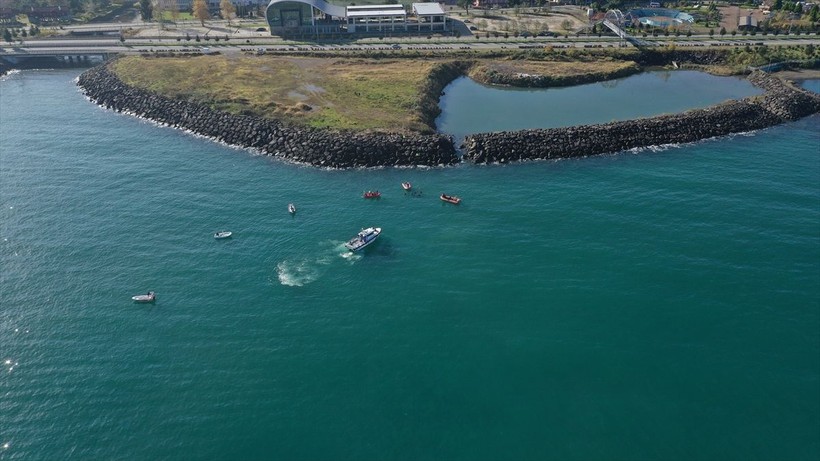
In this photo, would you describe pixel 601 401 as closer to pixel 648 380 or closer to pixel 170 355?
pixel 648 380

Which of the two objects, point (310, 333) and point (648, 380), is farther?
point (310, 333)

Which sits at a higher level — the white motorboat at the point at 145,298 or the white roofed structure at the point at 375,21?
the white roofed structure at the point at 375,21

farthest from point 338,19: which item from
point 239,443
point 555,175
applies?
point 239,443

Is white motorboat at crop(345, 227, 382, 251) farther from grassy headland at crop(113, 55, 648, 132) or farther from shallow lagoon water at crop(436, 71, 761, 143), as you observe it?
shallow lagoon water at crop(436, 71, 761, 143)

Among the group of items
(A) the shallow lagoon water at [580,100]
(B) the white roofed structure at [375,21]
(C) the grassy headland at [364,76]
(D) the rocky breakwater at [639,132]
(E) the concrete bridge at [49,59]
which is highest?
(B) the white roofed structure at [375,21]

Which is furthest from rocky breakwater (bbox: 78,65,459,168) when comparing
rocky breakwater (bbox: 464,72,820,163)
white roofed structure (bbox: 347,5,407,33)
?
white roofed structure (bbox: 347,5,407,33)

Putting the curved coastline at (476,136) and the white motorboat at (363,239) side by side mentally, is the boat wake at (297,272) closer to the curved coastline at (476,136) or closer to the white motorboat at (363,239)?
the white motorboat at (363,239)

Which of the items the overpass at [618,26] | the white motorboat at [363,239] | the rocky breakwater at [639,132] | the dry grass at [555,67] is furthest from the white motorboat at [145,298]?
the overpass at [618,26]
